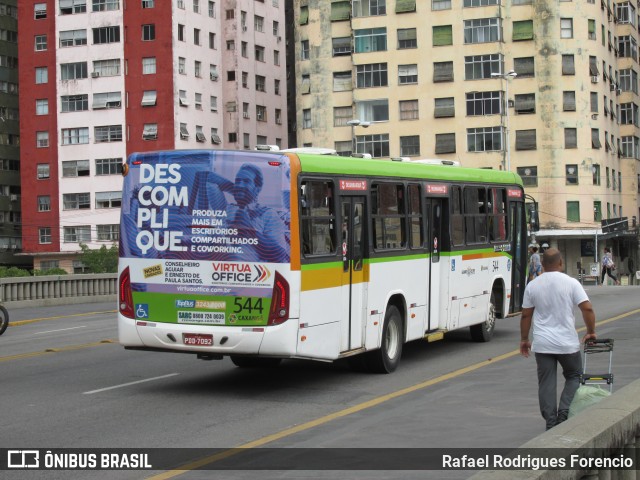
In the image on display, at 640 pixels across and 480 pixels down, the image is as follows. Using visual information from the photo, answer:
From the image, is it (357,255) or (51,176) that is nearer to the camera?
(357,255)

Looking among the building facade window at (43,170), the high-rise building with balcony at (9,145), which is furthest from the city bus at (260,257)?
the high-rise building with balcony at (9,145)

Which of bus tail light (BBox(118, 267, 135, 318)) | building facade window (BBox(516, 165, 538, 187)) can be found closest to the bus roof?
bus tail light (BBox(118, 267, 135, 318))

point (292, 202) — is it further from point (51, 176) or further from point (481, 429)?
point (51, 176)

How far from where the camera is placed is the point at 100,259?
85.5 m

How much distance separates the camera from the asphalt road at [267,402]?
1034 cm

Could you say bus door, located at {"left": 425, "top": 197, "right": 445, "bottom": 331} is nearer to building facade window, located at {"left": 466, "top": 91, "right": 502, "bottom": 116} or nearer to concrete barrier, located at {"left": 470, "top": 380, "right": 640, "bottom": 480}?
concrete barrier, located at {"left": 470, "top": 380, "right": 640, "bottom": 480}

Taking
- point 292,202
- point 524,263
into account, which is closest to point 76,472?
point 292,202

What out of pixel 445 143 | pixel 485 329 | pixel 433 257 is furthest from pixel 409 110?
pixel 433 257

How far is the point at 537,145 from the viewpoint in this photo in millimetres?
85000

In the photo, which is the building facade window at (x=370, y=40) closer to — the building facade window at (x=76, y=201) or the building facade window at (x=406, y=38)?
the building facade window at (x=406, y=38)

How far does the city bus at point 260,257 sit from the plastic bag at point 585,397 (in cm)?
462

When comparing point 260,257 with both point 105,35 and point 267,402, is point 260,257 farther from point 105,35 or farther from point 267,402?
point 105,35

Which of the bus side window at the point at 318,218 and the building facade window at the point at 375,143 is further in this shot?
the building facade window at the point at 375,143

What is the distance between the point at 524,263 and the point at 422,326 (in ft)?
19.4
